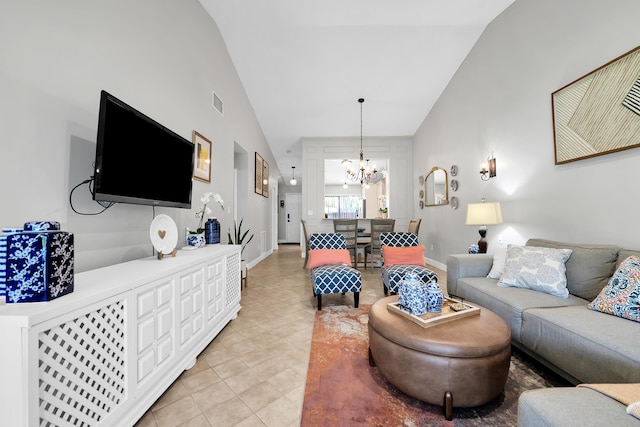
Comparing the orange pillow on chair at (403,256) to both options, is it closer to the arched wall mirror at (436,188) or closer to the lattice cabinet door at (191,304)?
the arched wall mirror at (436,188)

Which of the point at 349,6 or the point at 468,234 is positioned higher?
the point at 349,6

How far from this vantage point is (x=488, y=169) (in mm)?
3518

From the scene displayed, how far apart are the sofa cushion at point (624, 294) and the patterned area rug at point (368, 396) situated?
56 centimetres

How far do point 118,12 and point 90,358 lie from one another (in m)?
2.21

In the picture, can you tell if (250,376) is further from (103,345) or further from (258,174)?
(258,174)

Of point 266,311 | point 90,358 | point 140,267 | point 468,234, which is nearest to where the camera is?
point 90,358

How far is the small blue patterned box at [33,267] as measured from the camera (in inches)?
35.7

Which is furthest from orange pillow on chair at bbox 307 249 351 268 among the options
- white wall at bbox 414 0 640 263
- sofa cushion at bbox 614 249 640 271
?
sofa cushion at bbox 614 249 640 271

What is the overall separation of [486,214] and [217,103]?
12.8 feet

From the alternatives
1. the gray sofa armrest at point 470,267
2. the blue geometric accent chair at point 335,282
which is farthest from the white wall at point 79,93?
the gray sofa armrest at point 470,267

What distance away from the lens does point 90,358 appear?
1.04 metres

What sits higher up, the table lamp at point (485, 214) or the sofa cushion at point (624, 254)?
the table lamp at point (485, 214)

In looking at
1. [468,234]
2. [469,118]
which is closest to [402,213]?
[468,234]

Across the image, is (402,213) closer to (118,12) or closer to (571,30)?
(571,30)
